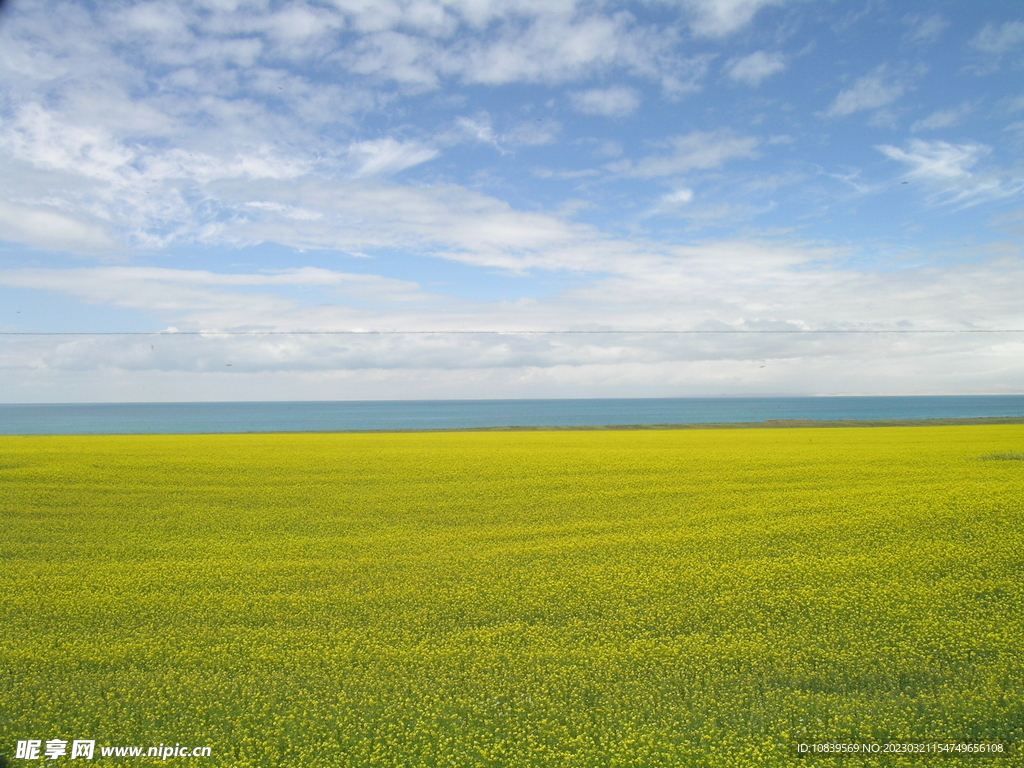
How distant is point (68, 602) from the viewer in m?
7.87

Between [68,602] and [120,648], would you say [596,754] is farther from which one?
[68,602]

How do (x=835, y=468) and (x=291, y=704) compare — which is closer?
(x=291, y=704)

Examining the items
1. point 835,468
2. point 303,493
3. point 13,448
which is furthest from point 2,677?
point 13,448

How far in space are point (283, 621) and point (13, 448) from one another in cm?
2109

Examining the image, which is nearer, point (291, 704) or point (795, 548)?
point (291, 704)

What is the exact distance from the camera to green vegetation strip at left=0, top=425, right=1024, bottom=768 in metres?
5.06

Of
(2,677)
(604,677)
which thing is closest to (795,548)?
(604,677)

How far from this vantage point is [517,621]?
7.11 m

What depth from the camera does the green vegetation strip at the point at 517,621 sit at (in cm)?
506

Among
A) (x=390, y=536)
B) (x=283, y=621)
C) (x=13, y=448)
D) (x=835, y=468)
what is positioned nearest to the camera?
(x=283, y=621)

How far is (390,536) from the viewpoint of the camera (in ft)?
35.6

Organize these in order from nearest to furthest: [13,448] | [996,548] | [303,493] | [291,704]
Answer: [291,704], [996,548], [303,493], [13,448]

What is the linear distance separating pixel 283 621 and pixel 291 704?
1950 millimetres

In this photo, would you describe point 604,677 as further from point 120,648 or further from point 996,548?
point 996,548
